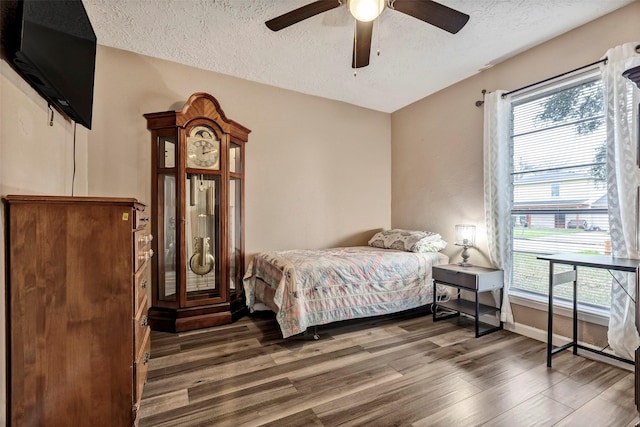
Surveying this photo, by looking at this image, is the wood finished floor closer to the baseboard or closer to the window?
the baseboard

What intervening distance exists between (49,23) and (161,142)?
5.16 ft

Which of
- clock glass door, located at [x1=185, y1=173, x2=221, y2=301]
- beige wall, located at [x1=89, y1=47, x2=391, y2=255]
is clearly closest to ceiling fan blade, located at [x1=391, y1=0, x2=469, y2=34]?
beige wall, located at [x1=89, y1=47, x2=391, y2=255]

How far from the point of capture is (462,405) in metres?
1.66

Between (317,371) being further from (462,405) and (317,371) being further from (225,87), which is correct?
(225,87)

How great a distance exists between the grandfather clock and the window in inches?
114

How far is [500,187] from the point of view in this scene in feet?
9.22

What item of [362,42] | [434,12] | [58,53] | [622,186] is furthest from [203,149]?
[622,186]

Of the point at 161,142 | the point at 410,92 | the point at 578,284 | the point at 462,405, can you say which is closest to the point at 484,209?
the point at 578,284

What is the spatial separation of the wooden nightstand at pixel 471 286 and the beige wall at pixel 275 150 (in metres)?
1.36

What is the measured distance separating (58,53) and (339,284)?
2.39m

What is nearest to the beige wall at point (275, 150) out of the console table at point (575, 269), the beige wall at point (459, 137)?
the beige wall at point (459, 137)

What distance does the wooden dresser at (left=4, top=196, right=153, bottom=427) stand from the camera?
121 cm

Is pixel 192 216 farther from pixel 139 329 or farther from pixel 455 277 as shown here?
pixel 455 277

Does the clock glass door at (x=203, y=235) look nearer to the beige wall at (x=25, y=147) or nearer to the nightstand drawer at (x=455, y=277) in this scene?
the beige wall at (x=25, y=147)
